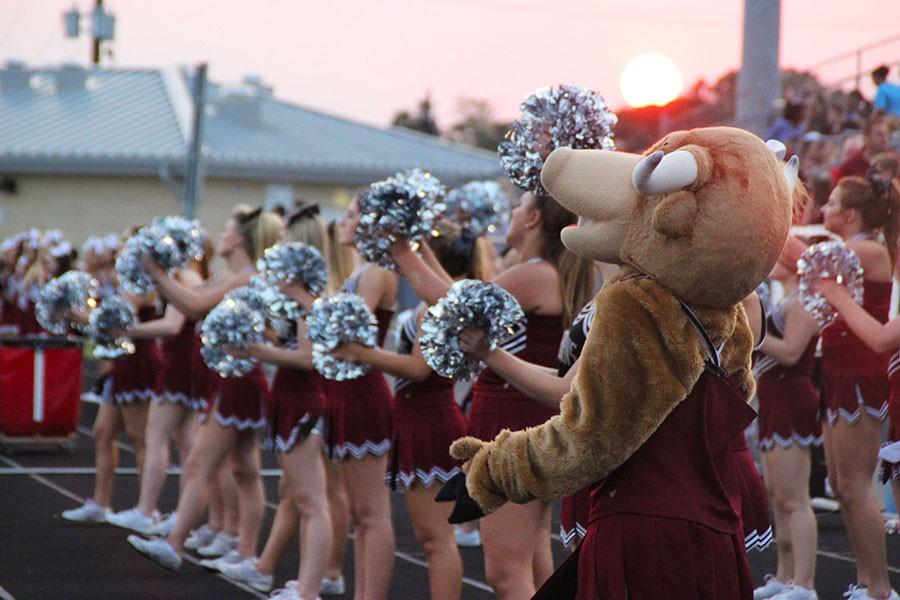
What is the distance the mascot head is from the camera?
310 centimetres

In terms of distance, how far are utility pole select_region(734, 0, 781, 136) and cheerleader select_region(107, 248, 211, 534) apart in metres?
11.4

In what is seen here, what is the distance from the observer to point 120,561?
7.56 m

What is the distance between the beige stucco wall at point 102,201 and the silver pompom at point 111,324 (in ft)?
76.3

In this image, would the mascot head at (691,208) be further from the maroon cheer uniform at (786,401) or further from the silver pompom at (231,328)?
the maroon cheer uniform at (786,401)

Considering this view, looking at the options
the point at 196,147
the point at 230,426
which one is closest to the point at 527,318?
the point at 230,426

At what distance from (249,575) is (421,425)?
183 cm

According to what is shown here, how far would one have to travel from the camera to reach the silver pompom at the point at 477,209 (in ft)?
20.9

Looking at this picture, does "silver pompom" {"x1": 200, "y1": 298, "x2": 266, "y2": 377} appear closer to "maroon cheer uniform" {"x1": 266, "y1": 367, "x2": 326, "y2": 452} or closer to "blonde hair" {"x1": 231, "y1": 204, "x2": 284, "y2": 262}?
"maroon cheer uniform" {"x1": 266, "y1": 367, "x2": 326, "y2": 452}

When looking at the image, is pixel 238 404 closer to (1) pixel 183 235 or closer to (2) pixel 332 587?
(1) pixel 183 235

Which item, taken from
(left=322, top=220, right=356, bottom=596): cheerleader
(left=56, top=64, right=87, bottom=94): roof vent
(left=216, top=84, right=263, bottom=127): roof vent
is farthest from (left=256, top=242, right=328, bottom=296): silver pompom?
(left=56, top=64, right=87, bottom=94): roof vent

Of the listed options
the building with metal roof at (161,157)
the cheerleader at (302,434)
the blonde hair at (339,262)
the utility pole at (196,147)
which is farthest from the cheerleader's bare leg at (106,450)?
the building with metal roof at (161,157)

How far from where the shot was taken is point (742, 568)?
330 centimetres

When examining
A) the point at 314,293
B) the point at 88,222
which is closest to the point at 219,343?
the point at 314,293

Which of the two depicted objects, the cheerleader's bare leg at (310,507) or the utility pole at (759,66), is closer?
the cheerleader's bare leg at (310,507)
